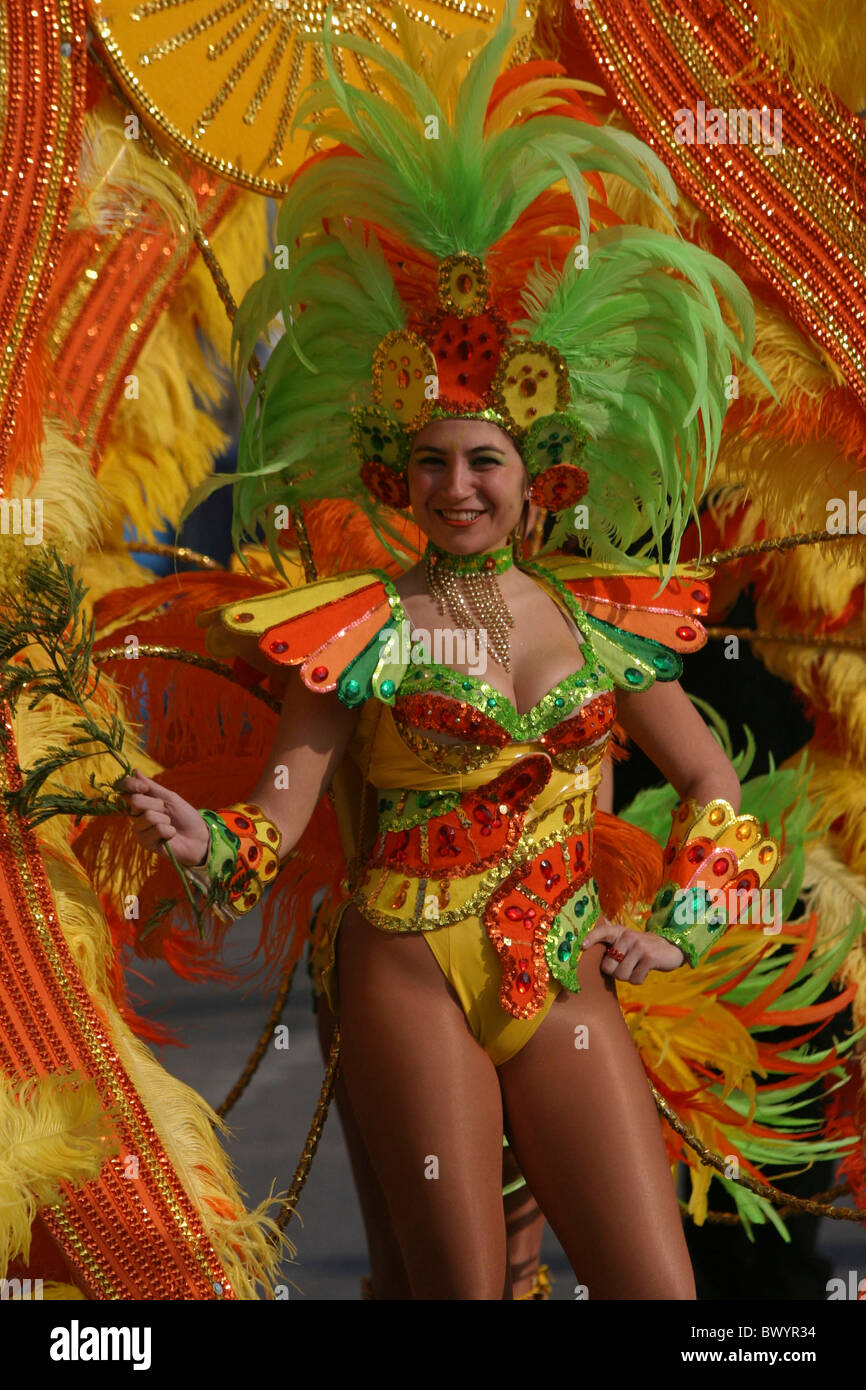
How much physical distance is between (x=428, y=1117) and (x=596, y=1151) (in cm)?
19

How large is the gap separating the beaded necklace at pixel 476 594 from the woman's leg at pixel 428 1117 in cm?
36

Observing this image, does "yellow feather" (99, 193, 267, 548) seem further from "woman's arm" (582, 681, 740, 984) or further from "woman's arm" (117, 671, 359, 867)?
"woman's arm" (582, 681, 740, 984)

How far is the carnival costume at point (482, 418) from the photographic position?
1986mm

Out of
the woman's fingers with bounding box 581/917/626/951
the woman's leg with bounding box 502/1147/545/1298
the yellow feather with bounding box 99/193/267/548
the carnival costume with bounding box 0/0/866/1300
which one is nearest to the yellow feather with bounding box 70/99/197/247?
the carnival costume with bounding box 0/0/866/1300

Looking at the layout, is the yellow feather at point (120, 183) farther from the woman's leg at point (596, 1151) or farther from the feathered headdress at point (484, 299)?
the woman's leg at point (596, 1151)

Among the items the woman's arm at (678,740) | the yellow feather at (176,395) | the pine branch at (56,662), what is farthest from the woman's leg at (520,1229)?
the yellow feather at (176,395)

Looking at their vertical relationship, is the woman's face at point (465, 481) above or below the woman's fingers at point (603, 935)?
above

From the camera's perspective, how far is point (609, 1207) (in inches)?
76.7

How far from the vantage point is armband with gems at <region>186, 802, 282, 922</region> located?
189 centimetres

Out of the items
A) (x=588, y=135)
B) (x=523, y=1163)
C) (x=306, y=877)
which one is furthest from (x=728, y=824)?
(x=588, y=135)

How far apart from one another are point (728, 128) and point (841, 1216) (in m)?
1.59

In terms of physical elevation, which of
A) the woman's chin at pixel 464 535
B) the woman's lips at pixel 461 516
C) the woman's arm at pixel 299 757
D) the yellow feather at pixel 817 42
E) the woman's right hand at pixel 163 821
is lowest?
the woman's right hand at pixel 163 821

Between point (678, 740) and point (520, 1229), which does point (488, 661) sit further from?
point (520, 1229)

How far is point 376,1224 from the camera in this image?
7.93 ft
